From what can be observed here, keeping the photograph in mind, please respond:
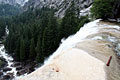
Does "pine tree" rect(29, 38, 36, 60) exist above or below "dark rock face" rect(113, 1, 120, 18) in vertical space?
below

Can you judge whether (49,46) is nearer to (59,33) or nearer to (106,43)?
(59,33)

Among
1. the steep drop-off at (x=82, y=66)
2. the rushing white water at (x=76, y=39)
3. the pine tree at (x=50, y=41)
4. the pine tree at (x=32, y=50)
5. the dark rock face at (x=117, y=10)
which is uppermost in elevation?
the dark rock face at (x=117, y=10)

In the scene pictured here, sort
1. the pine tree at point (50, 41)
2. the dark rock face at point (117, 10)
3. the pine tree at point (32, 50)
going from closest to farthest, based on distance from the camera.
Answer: the dark rock face at point (117, 10) → the pine tree at point (50, 41) → the pine tree at point (32, 50)

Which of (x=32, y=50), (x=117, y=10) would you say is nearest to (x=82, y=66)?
(x=117, y=10)

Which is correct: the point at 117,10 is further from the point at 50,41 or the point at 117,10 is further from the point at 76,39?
the point at 50,41

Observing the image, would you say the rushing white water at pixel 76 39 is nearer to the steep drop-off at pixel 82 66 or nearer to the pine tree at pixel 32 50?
the steep drop-off at pixel 82 66

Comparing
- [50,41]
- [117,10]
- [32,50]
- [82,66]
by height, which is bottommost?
[32,50]

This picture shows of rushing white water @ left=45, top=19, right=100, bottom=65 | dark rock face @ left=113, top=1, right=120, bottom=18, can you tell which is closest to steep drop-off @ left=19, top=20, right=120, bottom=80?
rushing white water @ left=45, top=19, right=100, bottom=65

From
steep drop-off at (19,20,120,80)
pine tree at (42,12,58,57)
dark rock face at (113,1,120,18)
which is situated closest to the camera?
steep drop-off at (19,20,120,80)

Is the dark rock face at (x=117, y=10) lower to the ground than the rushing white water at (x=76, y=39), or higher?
higher

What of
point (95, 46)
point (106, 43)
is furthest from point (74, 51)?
point (106, 43)

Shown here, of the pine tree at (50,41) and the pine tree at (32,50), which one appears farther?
the pine tree at (32,50)

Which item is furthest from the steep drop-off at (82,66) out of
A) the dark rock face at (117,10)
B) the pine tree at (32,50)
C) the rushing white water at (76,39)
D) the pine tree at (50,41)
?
the pine tree at (32,50)

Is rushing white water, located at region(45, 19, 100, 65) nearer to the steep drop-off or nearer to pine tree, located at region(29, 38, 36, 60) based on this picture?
the steep drop-off
